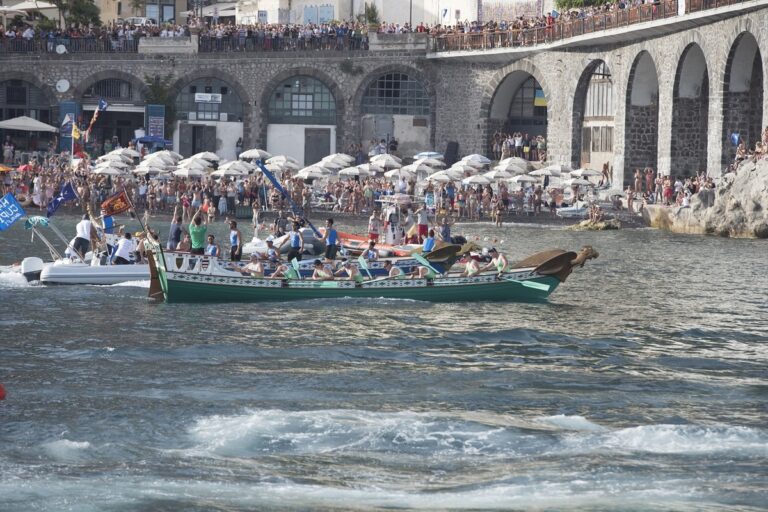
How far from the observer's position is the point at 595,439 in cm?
1833

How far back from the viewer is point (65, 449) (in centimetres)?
1784

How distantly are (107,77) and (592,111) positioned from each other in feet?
71.1

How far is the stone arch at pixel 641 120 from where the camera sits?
53.1m

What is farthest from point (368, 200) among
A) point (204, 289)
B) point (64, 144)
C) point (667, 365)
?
point (667, 365)

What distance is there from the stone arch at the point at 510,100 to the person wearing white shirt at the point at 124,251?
29639 millimetres

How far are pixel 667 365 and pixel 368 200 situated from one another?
96.9ft

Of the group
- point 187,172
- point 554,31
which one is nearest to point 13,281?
point 187,172

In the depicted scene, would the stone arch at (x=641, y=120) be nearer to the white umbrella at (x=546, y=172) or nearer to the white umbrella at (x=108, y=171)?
the white umbrella at (x=546, y=172)

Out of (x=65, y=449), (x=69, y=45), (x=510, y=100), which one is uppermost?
(x=69, y=45)

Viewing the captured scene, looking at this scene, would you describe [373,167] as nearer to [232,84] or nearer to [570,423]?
[232,84]

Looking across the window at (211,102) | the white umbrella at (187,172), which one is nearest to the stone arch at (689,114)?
the white umbrella at (187,172)

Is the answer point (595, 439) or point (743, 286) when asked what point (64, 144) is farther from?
point (595, 439)

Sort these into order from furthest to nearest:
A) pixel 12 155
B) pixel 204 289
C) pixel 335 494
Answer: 1. pixel 12 155
2. pixel 204 289
3. pixel 335 494

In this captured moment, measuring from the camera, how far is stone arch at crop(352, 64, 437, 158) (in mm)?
62250
